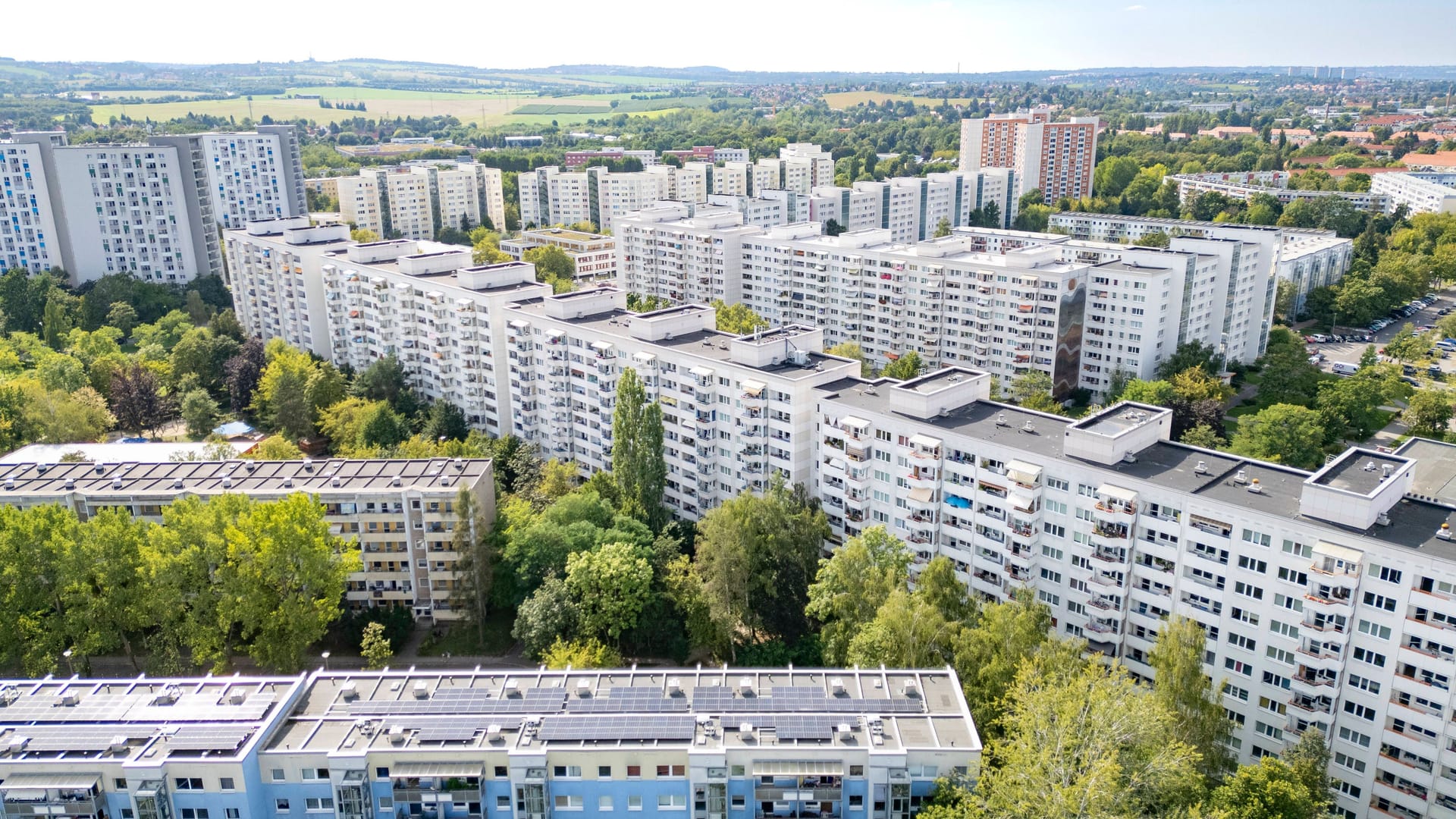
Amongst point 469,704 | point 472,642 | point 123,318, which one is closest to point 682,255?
point 123,318

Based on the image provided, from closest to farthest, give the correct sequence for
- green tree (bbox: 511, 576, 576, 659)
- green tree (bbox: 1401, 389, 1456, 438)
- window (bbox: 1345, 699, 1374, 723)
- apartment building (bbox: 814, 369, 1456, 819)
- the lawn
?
apartment building (bbox: 814, 369, 1456, 819) → window (bbox: 1345, 699, 1374, 723) → green tree (bbox: 511, 576, 576, 659) → the lawn → green tree (bbox: 1401, 389, 1456, 438)

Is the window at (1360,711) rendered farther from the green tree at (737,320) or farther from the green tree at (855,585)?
the green tree at (737,320)

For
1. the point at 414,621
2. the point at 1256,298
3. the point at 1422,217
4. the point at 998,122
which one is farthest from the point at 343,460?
the point at 998,122

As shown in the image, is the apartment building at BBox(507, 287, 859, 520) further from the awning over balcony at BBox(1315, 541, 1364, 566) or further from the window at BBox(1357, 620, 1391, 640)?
the window at BBox(1357, 620, 1391, 640)

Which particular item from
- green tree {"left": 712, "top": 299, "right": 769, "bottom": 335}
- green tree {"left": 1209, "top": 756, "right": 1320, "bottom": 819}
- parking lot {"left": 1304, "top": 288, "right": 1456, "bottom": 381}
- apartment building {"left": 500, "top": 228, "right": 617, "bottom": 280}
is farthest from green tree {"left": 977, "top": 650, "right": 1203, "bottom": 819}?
apartment building {"left": 500, "top": 228, "right": 617, "bottom": 280}

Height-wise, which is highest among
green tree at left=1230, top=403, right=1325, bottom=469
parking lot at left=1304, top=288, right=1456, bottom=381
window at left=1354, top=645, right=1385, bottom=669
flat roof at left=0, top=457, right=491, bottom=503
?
flat roof at left=0, top=457, right=491, bottom=503

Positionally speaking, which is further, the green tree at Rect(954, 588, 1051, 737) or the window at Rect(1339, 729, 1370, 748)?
the window at Rect(1339, 729, 1370, 748)

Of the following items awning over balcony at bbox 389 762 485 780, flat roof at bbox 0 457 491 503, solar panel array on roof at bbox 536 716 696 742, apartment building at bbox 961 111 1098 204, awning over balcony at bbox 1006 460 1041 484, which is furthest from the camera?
apartment building at bbox 961 111 1098 204

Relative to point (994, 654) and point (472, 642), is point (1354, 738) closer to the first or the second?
point (994, 654)
